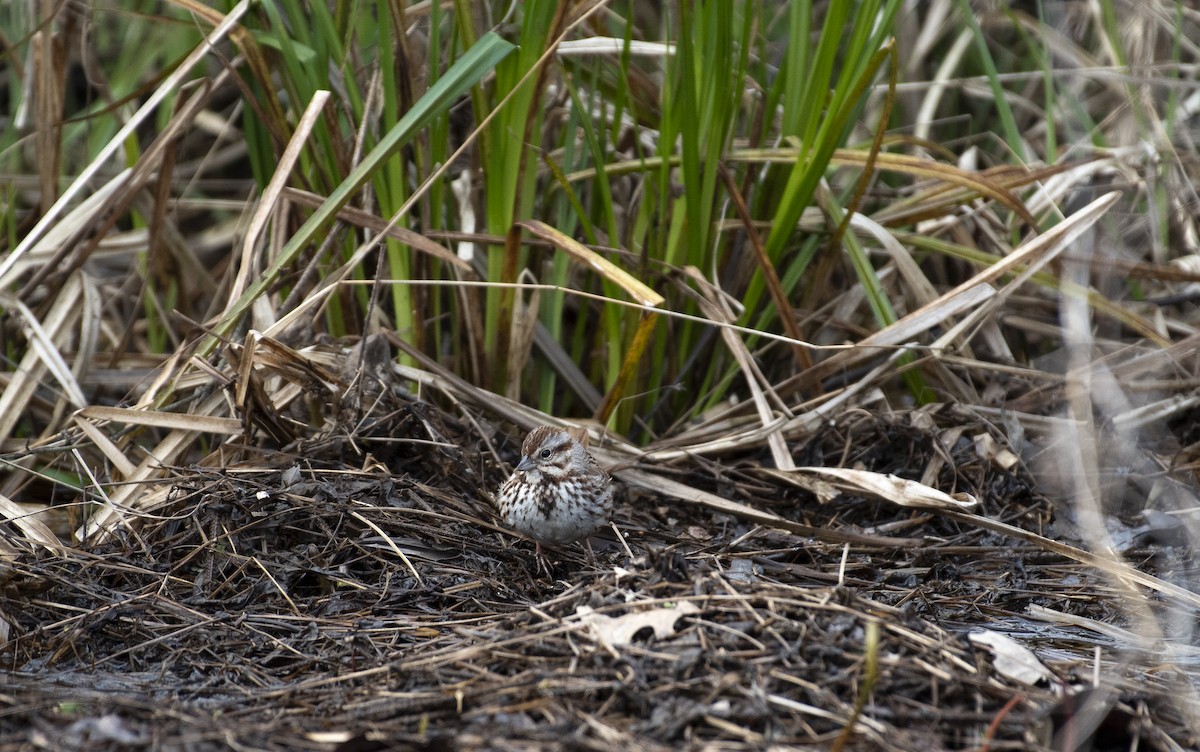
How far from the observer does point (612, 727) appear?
8.41ft

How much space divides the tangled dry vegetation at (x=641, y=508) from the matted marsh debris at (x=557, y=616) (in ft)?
0.04

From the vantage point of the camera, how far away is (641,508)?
14.6 ft

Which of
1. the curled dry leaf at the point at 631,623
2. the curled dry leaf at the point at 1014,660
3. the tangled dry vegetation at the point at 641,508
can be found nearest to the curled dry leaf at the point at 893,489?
the tangled dry vegetation at the point at 641,508

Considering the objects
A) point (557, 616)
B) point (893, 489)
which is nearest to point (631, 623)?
point (557, 616)

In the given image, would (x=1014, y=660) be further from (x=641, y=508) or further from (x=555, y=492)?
(x=641, y=508)

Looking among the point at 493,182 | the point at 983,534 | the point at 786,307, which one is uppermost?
the point at 493,182

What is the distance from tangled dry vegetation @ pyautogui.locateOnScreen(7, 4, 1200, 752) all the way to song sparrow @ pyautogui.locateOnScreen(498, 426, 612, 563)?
0.12m

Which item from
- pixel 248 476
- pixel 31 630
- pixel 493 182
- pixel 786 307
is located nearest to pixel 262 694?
pixel 31 630

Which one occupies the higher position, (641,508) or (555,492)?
(555,492)

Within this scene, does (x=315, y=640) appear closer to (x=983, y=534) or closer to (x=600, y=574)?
(x=600, y=574)

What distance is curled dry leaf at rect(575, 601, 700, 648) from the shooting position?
2818 mm

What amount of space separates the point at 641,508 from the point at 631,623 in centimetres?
159

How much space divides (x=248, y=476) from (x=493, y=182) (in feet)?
4.56

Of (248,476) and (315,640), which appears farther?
(248,476)
